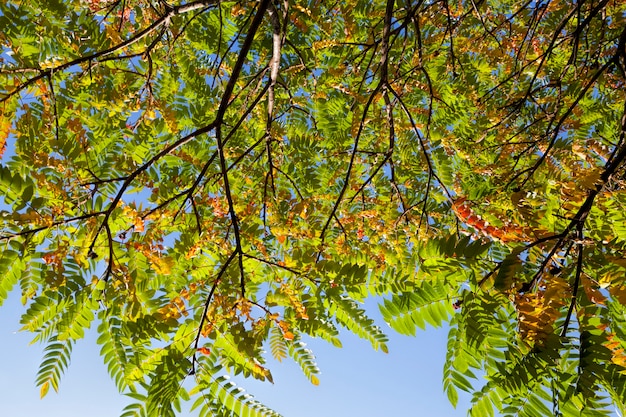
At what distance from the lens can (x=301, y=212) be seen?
108 inches

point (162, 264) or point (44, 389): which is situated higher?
point (162, 264)

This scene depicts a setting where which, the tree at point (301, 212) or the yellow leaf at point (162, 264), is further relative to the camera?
the yellow leaf at point (162, 264)

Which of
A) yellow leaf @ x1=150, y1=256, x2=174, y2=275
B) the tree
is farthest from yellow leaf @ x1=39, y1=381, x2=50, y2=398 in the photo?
yellow leaf @ x1=150, y1=256, x2=174, y2=275

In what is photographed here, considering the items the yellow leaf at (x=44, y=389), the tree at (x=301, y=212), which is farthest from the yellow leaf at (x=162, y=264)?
the yellow leaf at (x=44, y=389)

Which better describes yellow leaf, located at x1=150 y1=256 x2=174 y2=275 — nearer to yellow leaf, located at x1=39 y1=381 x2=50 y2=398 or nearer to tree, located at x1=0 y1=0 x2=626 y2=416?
tree, located at x1=0 y1=0 x2=626 y2=416

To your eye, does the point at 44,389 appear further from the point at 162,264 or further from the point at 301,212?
the point at 301,212

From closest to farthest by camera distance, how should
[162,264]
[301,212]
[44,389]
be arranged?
[44,389] → [162,264] → [301,212]

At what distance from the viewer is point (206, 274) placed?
2.89 metres

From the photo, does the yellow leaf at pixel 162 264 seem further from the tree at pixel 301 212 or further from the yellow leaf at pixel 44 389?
the yellow leaf at pixel 44 389

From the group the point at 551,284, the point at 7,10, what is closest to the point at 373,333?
the point at 551,284

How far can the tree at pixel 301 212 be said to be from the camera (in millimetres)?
1434

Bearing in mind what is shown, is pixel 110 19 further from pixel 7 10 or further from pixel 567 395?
pixel 567 395

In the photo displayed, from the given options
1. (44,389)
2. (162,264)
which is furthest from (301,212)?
(44,389)

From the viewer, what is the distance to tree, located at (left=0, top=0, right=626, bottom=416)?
1434 mm
